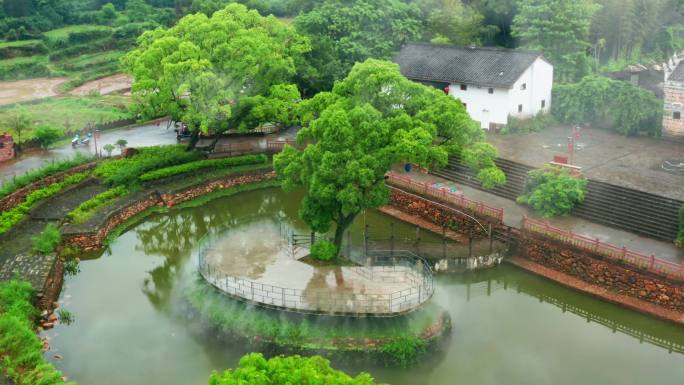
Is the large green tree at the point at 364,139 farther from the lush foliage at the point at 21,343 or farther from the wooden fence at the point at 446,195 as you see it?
the lush foliage at the point at 21,343

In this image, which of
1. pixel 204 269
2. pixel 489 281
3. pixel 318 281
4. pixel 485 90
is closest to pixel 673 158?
pixel 485 90

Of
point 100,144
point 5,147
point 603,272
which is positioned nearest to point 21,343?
point 603,272

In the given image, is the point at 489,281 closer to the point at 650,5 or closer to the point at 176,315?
the point at 176,315

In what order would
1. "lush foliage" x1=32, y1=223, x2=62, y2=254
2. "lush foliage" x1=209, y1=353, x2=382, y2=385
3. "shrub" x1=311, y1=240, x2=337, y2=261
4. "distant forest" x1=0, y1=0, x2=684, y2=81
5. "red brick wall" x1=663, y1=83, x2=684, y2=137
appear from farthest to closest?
"distant forest" x1=0, y1=0, x2=684, y2=81 < "red brick wall" x1=663, y1=83, x2=684, y2=137 < "lush foliage" x1=32, y1=223, x2=62, y2=254 < "shrub" x1=311, y1=240, x2=337, y2=261 < "lush foliage" x1=209, y1=353, x2=382, y2=385

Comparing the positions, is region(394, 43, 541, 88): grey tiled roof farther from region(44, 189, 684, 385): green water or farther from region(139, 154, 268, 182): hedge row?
region(44, 189, 684, 385): green water

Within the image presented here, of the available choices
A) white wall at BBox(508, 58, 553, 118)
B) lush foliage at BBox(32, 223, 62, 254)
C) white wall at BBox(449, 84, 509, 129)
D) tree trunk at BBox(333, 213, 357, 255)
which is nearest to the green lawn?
lush foliage at BBox(32, 223, 62, 254)

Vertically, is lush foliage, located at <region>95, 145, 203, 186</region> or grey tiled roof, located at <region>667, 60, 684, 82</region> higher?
grey tiled roof, located at <region>667, 60, 684, 82</region>
